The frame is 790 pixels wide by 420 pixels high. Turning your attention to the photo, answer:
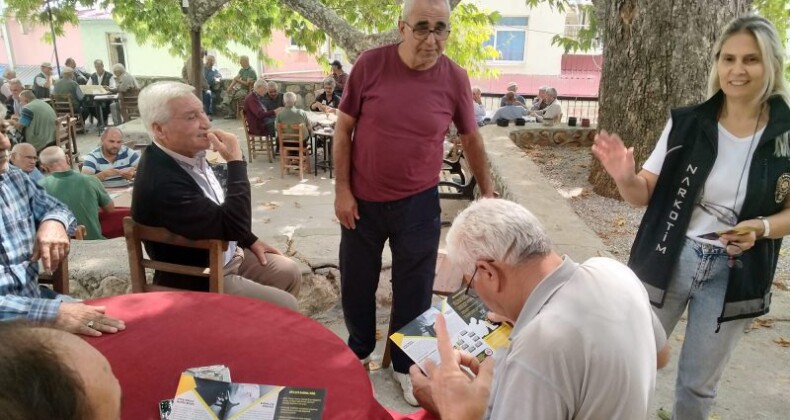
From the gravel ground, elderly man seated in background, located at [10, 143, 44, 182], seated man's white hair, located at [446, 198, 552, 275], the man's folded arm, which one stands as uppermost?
seated man's white hair, located at [446, 198, 552, 275]

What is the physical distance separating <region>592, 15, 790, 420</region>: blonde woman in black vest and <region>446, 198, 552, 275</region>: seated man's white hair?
972 millimetres

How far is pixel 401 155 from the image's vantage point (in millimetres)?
2668

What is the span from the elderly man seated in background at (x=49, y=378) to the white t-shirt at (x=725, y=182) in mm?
2086

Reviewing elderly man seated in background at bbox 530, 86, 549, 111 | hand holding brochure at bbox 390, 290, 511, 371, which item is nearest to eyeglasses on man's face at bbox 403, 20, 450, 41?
hand holding brochure at bbox 390, 290, 511, 371

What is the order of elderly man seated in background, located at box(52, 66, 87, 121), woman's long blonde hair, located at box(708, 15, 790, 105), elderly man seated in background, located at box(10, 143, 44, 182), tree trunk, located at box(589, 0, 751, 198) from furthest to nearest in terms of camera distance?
elderly man seated in background, located at box(52, 66, 87, 121)
elderly man seated in background, located at box(10, 143, 44, 182)
tree trunk, located at box(589, 0, 751, 198)
woman's long blonde hair, located at box(708, 15, 790, 105)

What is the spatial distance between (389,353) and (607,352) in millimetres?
2075

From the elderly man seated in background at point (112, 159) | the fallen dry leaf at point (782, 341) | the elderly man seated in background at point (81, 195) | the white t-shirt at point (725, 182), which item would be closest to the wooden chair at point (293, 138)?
the elderly man seated in background at point (112, 159)

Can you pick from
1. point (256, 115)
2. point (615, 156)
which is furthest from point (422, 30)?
point (256, 115)

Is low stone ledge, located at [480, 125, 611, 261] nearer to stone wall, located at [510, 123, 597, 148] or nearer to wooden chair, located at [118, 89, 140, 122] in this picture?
stone wall, located at [510, 123, 597, 148]

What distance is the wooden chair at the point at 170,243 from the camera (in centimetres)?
245

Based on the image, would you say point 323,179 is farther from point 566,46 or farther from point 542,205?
point 542,205

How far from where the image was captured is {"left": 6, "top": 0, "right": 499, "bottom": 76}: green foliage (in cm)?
1002

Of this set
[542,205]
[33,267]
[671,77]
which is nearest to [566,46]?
[671,77]

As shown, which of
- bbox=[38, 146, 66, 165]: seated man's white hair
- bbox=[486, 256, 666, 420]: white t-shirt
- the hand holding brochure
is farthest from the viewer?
bbox=[38, 146, 66, 165]: seated man's white hair
